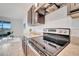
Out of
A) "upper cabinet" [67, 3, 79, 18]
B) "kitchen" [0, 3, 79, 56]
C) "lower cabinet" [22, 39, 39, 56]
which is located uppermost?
"upper cabinet" [67, 3, 79, 18]

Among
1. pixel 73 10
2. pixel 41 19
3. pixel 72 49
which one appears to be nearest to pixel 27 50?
pixel 41 19

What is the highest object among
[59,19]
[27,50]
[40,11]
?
[40,11]

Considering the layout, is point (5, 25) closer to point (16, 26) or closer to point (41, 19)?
point (16, 26)

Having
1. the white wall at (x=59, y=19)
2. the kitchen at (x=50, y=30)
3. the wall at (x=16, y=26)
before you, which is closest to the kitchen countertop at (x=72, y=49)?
the kitchen at (x=50, y=30)

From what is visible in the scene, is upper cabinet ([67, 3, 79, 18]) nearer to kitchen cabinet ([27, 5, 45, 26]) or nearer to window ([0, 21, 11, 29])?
kitchen cabinet ([27, 5, 45, 26])

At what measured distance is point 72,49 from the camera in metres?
1.36

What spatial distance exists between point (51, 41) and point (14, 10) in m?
0.60

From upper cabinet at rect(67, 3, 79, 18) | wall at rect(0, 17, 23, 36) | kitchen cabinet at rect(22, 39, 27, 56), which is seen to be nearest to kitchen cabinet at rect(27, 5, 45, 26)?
wall at rect(0, 17, 23, 36)

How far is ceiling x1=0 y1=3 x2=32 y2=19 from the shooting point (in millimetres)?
1438

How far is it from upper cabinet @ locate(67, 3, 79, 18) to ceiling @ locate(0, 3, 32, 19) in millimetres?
480

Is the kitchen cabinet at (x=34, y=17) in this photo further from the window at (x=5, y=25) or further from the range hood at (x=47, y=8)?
the window at (x=5, y=25)

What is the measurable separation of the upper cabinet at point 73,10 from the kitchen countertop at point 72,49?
0.85ft

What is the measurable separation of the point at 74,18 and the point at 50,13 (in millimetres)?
294

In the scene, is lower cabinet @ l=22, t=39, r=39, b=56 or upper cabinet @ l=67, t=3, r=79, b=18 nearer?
upper cabinet @ l=67, t=3, r=79, b=18
